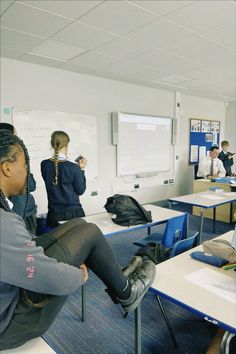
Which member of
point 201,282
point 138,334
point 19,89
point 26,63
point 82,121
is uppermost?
point 26,63

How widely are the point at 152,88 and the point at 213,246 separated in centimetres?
473

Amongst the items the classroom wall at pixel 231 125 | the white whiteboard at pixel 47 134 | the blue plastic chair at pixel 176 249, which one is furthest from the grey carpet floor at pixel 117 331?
the classroom wall at pixel 231 125

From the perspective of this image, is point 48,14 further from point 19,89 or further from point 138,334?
point 138,334

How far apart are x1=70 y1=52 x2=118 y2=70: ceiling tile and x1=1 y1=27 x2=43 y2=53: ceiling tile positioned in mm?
705

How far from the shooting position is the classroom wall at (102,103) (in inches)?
153

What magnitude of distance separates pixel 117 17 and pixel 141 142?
309 cm

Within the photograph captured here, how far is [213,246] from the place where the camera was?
5.05 feet

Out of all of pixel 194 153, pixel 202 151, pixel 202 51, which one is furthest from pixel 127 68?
pixel 202 151

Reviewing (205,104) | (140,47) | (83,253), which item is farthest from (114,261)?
(205,104)

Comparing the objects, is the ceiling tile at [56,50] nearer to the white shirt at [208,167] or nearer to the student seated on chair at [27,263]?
the student seated on chair at [27,263]

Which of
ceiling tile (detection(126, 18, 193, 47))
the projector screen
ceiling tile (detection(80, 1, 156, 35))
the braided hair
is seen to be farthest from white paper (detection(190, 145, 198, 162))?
the braided hair

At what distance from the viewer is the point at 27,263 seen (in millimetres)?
842

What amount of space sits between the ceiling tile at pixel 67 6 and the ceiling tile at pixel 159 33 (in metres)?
0.71

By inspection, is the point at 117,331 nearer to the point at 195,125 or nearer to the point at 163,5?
the point at 163,5
